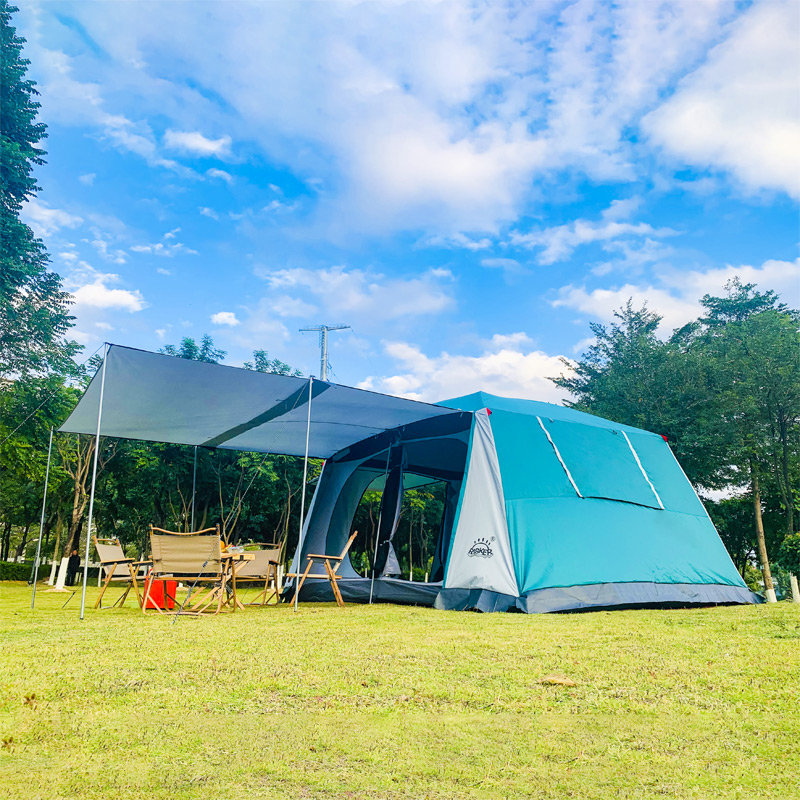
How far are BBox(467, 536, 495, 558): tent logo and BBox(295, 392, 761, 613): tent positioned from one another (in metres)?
0.01

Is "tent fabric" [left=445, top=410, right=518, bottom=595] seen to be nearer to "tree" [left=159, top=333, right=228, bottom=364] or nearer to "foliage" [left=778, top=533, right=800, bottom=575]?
"foliage" [left=778, top=533, right=800, bottom=575]

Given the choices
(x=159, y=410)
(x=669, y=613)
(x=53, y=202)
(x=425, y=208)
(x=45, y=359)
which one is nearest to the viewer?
(x=669, y=613)

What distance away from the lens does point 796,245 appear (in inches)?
426

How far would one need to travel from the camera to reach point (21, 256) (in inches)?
531

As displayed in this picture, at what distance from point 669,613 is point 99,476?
1299 centimetres

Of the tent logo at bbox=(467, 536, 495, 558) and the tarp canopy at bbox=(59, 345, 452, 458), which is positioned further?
the tent logo at bbox=(467, 536, 495, 558)

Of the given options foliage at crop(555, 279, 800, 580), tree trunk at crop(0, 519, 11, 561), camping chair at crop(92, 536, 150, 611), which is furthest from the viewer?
tree trunk at crop(0, 519, 11, 561)

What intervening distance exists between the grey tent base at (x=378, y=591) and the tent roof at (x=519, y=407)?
1699 millimetres

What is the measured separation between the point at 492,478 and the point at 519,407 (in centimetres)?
104

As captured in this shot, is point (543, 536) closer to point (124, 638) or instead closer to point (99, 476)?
point (124, 638)

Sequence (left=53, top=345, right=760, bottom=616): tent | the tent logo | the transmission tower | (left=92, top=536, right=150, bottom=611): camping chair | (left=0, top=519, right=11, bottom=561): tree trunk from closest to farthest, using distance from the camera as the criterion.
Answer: (left=53, top=345, right=760, bottom=616): tent, the tent logo, (left=92, top=536, right=150, bottom=611): camping chair, (left=0, top=519, right=11, bottom=561): tree trunk, the transmission tower

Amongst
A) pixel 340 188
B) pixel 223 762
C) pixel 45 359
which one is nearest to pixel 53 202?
pixel 45 359

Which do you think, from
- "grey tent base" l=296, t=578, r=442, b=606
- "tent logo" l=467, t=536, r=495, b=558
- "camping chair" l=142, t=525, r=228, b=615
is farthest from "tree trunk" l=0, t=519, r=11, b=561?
"tent logo" l=467, t=536, r=495, b=558

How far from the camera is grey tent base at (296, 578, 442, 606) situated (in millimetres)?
5977
